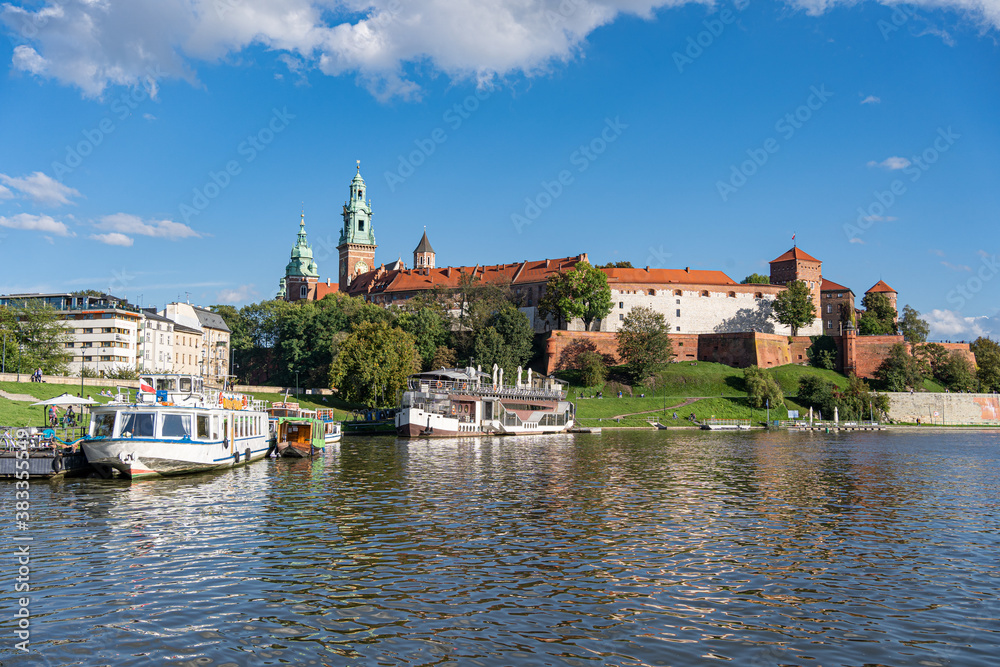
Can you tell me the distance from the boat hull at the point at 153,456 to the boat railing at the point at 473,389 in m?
35.1

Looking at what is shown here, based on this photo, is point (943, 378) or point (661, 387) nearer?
point (661, 387)

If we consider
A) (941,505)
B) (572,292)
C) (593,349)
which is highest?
(572,292)

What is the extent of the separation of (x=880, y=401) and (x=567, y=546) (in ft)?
331

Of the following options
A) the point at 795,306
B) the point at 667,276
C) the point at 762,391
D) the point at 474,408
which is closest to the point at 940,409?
the point at 795,306

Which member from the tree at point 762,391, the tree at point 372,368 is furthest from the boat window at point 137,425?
the tree at point 762,391

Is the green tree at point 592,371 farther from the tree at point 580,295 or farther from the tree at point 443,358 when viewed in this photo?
the tree at point 443,358

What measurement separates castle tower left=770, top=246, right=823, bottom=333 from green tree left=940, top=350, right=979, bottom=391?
23.4 meters

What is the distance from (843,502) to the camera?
29906 mm

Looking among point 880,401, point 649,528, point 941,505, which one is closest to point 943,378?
point 880,401

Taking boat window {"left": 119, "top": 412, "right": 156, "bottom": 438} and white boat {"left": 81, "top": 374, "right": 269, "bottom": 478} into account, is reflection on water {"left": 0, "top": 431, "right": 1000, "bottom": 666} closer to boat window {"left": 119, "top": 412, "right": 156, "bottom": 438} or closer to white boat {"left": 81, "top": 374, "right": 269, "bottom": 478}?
white boat {"left": 81, "top": 374, "right": 269, "bottom": 478}

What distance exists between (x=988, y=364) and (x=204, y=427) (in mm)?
121400

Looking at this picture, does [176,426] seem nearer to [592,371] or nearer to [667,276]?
[592,371]

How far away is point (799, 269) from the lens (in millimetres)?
135500

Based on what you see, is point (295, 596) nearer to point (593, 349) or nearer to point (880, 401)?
point (593, 349)
